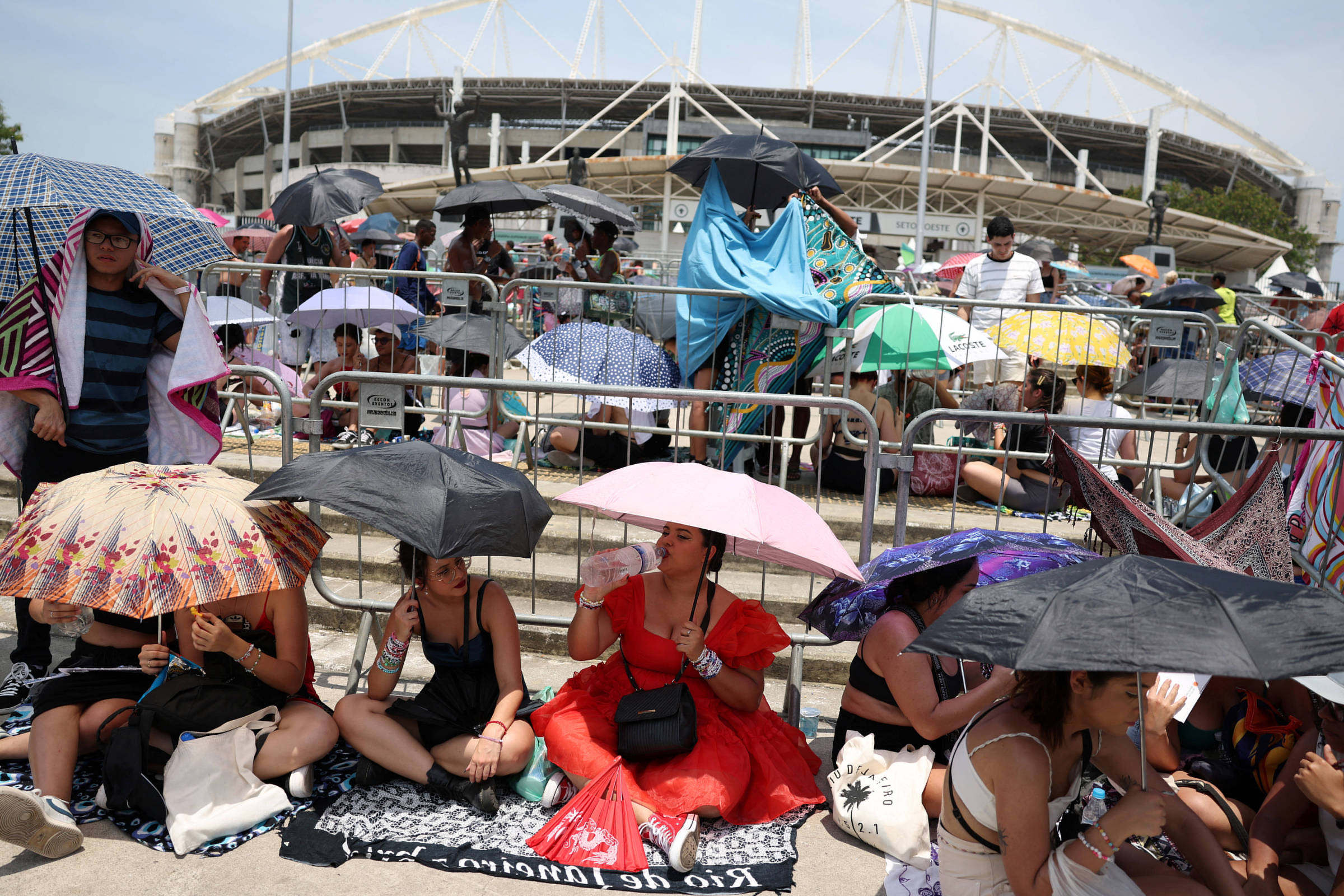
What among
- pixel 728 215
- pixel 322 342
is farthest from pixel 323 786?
pixel 322 342

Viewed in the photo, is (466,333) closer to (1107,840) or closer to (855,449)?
(855,449)

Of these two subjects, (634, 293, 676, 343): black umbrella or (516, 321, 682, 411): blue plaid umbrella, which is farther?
(634, 293, 676, 343): black umbrella

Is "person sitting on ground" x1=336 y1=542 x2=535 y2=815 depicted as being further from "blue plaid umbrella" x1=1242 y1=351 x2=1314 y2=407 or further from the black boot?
"blue plaid umbrella" x1=1242 y1=351 x2=1314 y2=407

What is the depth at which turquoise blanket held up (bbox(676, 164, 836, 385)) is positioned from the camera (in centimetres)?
642

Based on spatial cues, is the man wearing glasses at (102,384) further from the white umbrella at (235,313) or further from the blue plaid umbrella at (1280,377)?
the blue plaid umbrella at (1280,377)

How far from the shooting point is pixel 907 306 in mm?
6625

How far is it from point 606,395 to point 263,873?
2222 mm

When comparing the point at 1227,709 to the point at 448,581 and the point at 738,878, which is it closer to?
the point at 738,878

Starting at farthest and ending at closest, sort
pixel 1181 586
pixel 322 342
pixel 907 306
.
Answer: pixel 322 342 → pixel 907 306 → pixel 1181 586

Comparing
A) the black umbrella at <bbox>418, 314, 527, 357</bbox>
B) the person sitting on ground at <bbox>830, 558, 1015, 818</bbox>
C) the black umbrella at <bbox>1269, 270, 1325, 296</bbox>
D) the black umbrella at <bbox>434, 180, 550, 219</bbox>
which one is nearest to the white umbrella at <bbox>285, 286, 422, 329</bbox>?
the black umbrella at <bbox>418, 314, 527, 357</bbox>

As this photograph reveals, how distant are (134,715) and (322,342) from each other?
4928mm

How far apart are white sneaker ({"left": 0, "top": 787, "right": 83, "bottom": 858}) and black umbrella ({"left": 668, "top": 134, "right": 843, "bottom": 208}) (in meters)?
5.22

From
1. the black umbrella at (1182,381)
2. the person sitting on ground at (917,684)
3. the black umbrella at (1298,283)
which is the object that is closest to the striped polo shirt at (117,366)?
the person sitting on ground at (917,684)

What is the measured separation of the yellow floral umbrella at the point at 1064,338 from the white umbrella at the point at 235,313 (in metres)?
5.94
